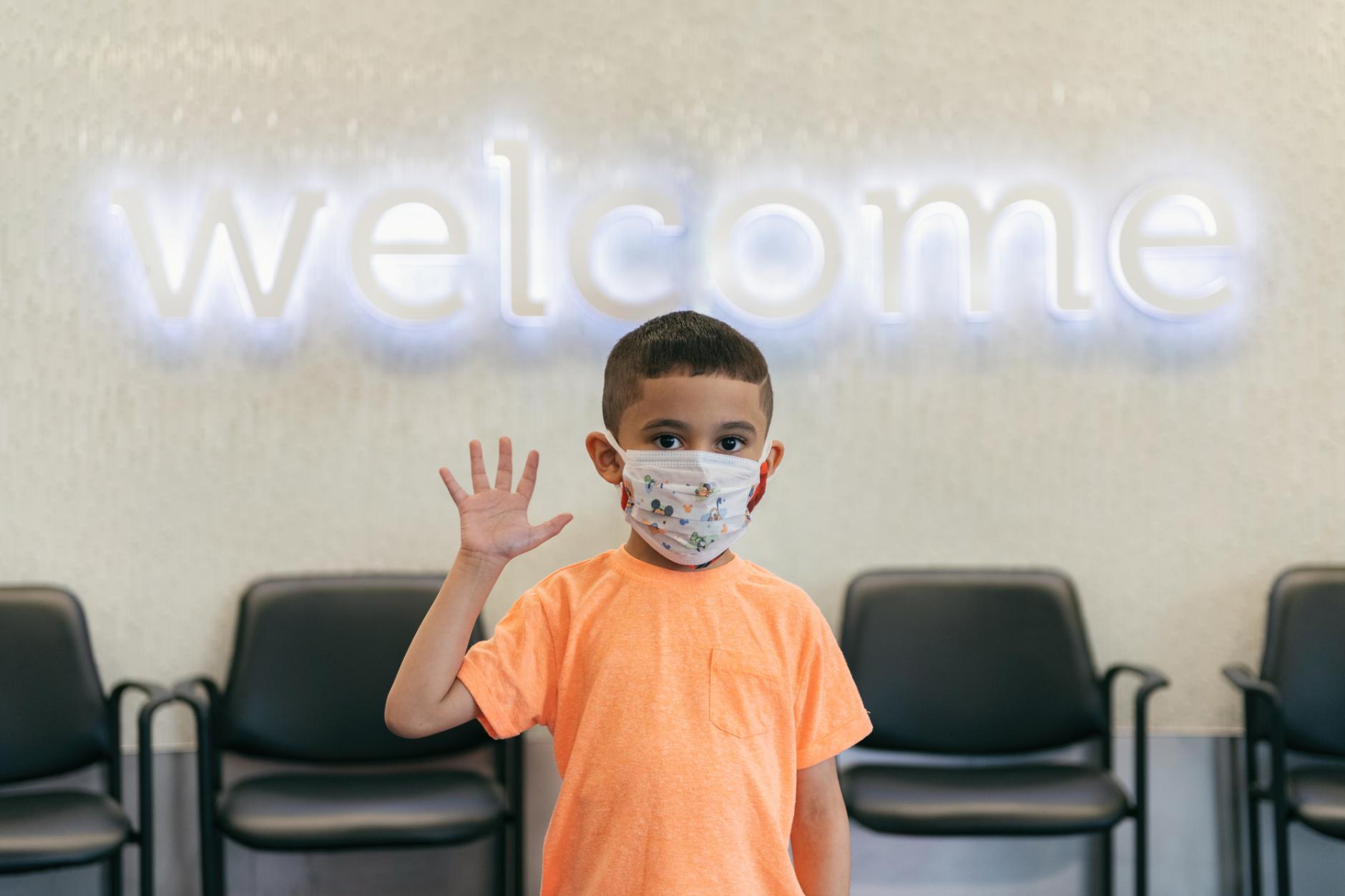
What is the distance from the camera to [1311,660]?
259 centimetres

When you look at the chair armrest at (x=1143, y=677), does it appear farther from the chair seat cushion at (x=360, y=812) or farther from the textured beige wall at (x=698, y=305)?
the chair seat cushion at (x=360, y=812)

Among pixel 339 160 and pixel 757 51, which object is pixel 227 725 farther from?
pixel 757 51

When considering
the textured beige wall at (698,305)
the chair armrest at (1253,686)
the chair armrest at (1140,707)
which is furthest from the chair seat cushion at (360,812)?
the chair armrest at (1253,686)

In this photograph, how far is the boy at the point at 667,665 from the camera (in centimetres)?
111

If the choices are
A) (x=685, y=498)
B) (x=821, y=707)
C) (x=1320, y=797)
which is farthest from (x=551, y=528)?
(x=1320, y=797)

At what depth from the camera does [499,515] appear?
117 centimetres

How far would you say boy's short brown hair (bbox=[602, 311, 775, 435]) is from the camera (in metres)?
1.21

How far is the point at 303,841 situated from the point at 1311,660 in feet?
8.20

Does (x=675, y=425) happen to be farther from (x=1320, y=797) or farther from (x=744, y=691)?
(x=1320, y=797)

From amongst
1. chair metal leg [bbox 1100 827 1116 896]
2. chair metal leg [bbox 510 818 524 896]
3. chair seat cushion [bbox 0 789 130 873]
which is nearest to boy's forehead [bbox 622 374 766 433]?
chair metal leg [bbox 510 818 524 896]

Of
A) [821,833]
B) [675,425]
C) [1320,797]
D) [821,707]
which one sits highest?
[675,425]

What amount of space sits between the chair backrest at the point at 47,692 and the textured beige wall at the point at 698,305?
0.15 meters

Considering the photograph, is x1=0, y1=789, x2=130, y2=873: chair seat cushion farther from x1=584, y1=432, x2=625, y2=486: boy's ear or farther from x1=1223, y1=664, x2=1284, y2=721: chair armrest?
x1=1223, y1=664, x2=1284, y2=721: chair armrest

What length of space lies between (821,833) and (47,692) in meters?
2.20
